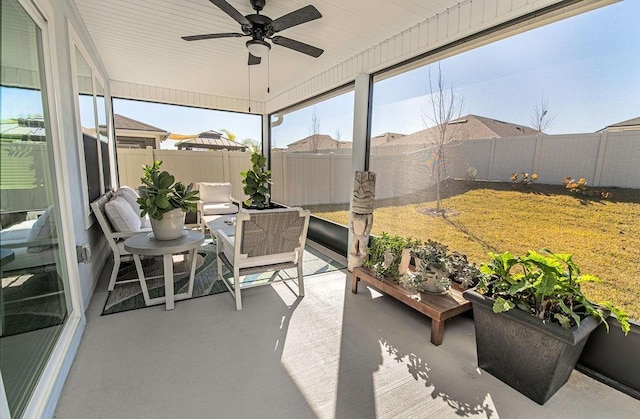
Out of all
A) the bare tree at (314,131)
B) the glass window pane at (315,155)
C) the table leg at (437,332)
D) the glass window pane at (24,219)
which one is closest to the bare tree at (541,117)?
the table leg at (437,332)

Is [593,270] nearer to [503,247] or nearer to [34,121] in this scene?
[503,247]

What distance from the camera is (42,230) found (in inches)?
66.9

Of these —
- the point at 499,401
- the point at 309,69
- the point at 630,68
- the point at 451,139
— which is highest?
the point at 309,69

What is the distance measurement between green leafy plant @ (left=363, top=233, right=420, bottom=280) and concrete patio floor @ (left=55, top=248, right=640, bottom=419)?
0.38 meters

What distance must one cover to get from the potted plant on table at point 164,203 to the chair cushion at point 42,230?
0.67 m

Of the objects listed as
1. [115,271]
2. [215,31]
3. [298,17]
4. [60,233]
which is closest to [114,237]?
[115,271]

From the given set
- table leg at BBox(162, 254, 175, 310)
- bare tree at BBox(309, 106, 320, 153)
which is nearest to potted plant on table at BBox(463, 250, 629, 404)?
table leg at BBox(162, 254, 175, 310)

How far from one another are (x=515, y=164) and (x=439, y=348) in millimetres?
1641

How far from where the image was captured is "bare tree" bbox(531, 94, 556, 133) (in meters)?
2.15

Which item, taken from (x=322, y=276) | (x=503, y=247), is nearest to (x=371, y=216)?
(x=322, y=276)

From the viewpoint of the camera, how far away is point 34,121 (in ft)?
5.39

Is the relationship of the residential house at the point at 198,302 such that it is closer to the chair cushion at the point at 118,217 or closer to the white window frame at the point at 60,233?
the white window frame at the point at 60,233

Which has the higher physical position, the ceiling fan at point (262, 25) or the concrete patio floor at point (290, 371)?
the ceiling fan at point (262, 25)

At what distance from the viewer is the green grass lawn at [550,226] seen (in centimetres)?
185
